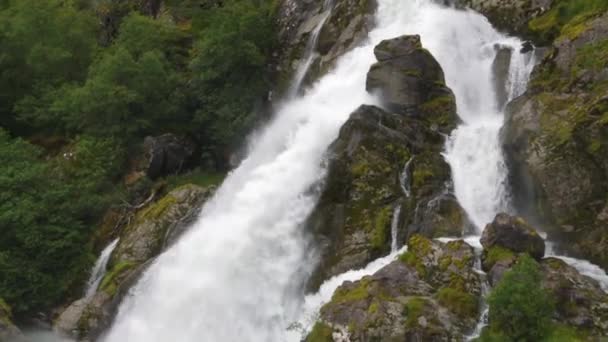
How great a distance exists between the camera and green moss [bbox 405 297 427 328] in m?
14.2

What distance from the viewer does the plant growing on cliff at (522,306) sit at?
12.9 m

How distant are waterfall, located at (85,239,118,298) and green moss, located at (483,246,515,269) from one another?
15088 mm

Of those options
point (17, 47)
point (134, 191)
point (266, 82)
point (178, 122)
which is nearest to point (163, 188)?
point (134, 191)

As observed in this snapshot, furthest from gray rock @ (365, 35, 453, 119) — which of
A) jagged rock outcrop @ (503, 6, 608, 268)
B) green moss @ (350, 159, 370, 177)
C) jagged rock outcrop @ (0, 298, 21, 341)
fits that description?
jagged rock outcrop @ (0, 298, 21, 341)

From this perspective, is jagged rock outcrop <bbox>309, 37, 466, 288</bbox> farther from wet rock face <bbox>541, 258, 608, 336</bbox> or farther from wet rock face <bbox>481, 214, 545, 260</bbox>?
wet rock face <bbox>541, 258, 608, 336</bbox>

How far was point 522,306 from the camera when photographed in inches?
507

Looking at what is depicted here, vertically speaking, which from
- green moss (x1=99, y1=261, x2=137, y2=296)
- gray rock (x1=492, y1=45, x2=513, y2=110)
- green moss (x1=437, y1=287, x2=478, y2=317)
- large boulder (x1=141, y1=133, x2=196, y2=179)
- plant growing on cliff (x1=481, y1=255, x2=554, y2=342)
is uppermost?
plant growing on cliff (x1=481, y1=255, x2=554, y2=342)

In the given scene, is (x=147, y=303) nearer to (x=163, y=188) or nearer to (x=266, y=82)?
(x=163, y=188)

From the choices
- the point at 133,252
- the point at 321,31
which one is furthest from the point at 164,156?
the point at 321,31

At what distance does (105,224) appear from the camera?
2811cm

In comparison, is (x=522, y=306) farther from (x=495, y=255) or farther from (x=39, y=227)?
(x=39, y=227)

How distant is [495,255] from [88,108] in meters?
22.6

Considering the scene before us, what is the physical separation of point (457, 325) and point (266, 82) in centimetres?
2120

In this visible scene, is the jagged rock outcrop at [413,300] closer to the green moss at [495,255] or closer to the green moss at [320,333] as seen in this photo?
the green moss at [320,333]
